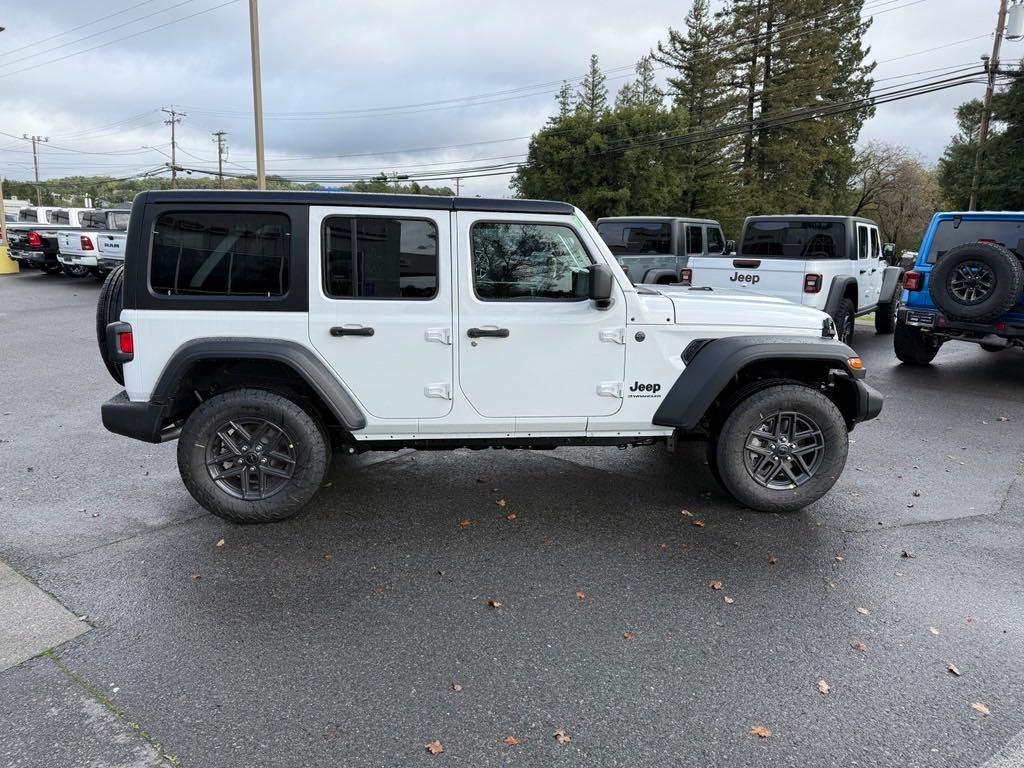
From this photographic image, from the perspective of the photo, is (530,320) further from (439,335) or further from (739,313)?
(739,313)

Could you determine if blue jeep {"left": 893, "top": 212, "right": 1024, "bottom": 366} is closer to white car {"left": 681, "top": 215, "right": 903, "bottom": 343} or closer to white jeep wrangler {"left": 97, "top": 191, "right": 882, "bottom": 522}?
white car {"left": 681, "top": 215, "right": 903, "bottom": 343}

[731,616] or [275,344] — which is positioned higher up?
[275,344]

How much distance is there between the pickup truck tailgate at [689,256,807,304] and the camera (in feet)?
30.6

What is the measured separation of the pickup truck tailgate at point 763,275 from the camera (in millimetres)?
9320

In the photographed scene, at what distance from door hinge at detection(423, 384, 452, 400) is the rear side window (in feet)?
3.28

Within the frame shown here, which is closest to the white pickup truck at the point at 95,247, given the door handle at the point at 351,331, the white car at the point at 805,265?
the white car at the point at 805,265

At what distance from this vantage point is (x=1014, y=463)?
5633 millimetres

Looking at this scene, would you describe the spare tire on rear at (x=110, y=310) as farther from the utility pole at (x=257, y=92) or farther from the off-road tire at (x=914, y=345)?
the utility pole at (x=257, y=92)

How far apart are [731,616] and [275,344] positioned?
280 cm

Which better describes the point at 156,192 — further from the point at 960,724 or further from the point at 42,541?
the point at 960,724

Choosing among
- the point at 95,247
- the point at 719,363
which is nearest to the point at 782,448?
the point at 719,363

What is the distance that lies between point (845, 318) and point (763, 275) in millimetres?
1472

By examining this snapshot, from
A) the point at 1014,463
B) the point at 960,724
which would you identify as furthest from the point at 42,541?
the point at 1014,463

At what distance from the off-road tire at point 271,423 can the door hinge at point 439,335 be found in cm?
86
